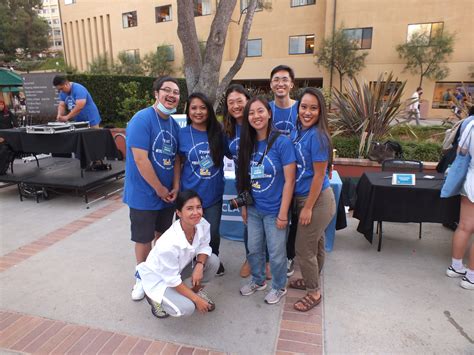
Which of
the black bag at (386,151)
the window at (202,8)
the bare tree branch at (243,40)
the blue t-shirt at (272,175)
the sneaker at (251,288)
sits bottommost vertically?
the sneaker at (251,288)

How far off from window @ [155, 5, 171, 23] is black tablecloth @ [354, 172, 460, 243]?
80.6 ft

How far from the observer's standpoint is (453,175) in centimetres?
286

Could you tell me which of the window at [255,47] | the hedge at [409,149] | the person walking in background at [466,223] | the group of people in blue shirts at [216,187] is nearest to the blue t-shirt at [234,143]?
the group of people in blue shirts at [216,187]

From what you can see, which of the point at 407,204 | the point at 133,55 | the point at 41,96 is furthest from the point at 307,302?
the point at 133,55

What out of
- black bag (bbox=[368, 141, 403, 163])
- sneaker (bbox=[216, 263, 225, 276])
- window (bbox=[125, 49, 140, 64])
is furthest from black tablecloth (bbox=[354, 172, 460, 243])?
window (bbox=[125, 49, 140, 64])

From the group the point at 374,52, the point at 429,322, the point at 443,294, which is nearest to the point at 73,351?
the point at 429,322

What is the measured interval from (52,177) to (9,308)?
3.12 meters

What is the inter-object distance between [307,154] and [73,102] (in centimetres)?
455

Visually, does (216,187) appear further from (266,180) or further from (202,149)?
(266,180)

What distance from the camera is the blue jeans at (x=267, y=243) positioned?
95.1 inches

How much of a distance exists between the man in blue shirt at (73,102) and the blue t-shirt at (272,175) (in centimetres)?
407

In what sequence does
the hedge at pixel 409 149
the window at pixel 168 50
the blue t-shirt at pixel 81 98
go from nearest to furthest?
the blue t-shirt at pixel 81 98
the hedge at pixel 409 149
the window at pixel 168 50

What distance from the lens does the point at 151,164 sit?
2482 millimetres

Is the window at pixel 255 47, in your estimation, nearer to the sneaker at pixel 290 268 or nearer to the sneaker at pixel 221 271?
the sneaker at pixel 290 268
